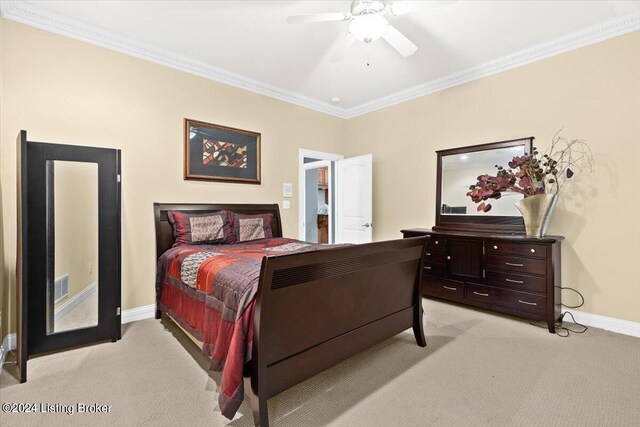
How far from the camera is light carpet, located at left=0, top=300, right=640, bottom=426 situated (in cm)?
172

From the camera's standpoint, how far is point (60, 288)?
2.51 m

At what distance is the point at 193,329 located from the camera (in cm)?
242

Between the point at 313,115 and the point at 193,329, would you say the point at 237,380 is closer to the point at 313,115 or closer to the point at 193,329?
the point at 193,329

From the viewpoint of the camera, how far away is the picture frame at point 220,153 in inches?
142

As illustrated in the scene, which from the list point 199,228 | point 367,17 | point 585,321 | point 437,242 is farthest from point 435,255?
point 199,228

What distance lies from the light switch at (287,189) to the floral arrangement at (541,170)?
2.44 meters

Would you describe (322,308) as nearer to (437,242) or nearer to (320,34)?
(437,242)

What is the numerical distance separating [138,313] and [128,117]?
2013 millimetres

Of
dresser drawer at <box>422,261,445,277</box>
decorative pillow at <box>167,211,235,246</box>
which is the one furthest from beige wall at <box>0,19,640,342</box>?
dresser drawer at <box>422,261,445,277</box>

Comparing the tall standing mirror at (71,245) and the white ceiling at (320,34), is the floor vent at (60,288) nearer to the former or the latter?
the tall standing mirror at (71,245)

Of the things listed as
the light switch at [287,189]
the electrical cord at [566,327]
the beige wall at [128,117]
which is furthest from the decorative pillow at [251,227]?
the electrical cord at [566,327]

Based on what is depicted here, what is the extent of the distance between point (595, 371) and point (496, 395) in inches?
34.8

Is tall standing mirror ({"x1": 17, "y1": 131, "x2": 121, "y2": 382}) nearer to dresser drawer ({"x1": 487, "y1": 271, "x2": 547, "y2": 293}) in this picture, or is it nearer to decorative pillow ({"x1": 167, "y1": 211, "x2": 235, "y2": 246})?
decorative pillow ({"x1": 167, "y1": 211, "x2": 235, "y2": 246})

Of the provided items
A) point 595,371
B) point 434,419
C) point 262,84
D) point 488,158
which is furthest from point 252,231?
point 595,371
